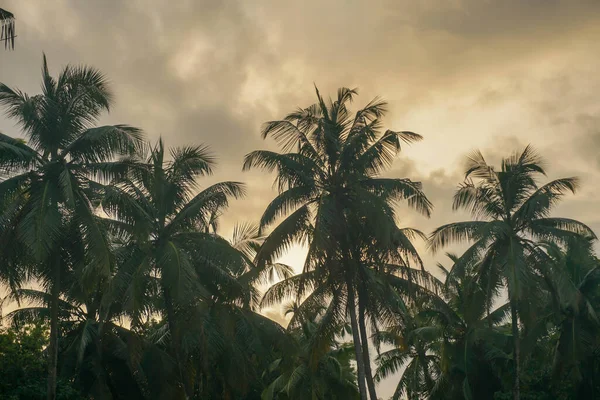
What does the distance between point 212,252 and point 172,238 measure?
145 cm

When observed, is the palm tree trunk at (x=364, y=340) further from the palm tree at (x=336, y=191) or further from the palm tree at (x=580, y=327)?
the palm tree at (x=580, y=327)

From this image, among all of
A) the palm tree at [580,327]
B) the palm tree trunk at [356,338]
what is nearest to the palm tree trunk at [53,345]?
the palm tree trunk at [356,338]

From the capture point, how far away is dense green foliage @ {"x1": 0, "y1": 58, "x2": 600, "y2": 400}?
771 inches

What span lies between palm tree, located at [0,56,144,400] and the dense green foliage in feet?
0.18

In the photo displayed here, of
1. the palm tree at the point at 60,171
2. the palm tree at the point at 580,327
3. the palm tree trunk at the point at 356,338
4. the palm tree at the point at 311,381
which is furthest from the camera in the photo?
A: the palm tree at the point at 311,381

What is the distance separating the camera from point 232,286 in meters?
23.3

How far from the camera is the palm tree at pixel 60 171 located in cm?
1845

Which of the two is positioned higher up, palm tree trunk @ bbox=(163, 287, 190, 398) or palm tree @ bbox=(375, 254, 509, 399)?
palm tree @ bbox=(375, 254, 509, 399)

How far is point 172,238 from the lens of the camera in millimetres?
22547

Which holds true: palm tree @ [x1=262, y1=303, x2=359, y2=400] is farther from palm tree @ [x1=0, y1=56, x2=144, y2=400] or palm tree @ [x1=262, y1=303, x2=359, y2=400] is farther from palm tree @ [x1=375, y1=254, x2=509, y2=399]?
palm tree @ [x1=0, y1=56, x2=144, y2=400]

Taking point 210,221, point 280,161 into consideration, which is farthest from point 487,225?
point 210,221

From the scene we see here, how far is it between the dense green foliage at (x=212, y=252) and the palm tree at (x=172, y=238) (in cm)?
7

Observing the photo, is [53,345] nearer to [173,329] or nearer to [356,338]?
[173,329]

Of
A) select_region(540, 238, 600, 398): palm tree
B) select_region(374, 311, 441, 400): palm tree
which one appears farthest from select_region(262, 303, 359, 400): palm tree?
select_region(540, 238, 600, 398): palm tree
